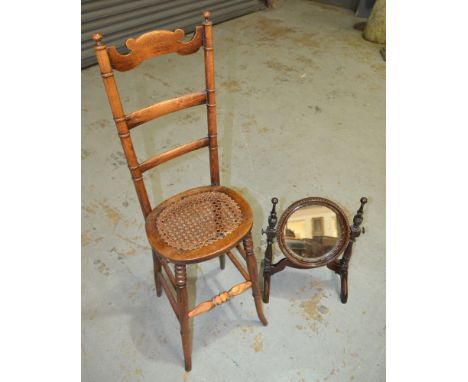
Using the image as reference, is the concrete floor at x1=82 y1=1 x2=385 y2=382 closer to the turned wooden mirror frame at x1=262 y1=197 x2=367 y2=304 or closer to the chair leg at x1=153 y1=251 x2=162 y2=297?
the chair leg at x1=153 y1=251 x2=162 y2=297

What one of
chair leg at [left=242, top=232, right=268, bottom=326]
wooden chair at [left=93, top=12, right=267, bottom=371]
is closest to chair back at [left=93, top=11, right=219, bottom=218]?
wooden chair at [left=93, top=12, right=267, bottom=371]

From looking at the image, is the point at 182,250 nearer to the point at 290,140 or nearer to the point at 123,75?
the point at 290,140

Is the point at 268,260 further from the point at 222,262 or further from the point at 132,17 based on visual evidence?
the point at 132,17

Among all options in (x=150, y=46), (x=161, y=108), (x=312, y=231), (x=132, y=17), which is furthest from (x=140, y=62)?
(x=132, y=17)

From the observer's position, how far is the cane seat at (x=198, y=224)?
4.50ft

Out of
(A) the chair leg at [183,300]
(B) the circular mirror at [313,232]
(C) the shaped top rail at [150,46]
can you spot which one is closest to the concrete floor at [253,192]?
(A) the chair leg at [183,300]

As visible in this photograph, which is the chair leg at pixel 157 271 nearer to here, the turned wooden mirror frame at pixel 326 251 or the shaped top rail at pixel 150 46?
the turned wooden mirror frame at pixel 326 251

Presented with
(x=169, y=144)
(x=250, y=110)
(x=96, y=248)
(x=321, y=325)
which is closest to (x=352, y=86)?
(x=250, y=110)

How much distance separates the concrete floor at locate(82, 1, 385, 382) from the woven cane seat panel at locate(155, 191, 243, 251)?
620 mm

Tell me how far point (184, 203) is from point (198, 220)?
0.39 feet

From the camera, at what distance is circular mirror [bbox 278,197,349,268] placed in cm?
160

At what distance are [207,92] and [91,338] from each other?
1.31 m

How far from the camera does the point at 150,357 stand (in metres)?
1.70

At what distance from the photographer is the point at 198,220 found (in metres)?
1.50
